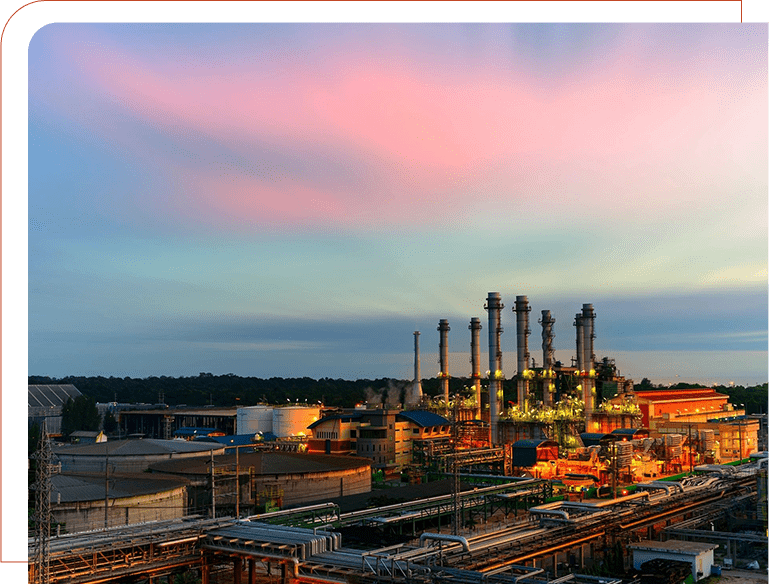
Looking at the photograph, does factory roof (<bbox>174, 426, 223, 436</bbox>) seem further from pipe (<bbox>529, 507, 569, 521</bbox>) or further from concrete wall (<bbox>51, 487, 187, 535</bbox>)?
pipe (<bbox>529, 507, 569, 521</bbox>)

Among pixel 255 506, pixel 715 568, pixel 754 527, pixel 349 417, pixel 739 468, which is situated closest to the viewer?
pixel 715 568

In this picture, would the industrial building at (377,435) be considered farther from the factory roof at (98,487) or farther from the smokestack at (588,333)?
the factory roof at (98,487)

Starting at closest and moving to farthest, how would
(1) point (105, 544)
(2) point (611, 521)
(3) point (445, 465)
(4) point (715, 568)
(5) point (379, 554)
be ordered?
1. (5) point (379, 554)
2. (1) point (105, 544)
3. (4) point (715, 568)
4. (2) point (611, 521)
5. (3) point (445, 465)

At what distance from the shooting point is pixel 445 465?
148ft

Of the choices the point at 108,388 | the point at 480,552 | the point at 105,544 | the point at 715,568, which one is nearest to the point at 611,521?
the point at 715,568

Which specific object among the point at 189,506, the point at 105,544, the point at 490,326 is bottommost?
the point at 189,506

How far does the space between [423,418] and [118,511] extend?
1064 inches

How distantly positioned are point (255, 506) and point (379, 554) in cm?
1714

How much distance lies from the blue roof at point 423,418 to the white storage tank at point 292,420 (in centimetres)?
1113

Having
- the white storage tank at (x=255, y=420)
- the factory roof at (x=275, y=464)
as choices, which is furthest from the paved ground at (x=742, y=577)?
the white storage tank at (x=255, y=420)

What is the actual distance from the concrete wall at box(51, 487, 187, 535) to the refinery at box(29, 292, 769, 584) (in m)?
0.07

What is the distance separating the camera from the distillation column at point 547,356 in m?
55.5

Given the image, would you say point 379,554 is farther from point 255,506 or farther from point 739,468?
point 739,468

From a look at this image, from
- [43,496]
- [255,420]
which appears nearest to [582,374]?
[255,420]
